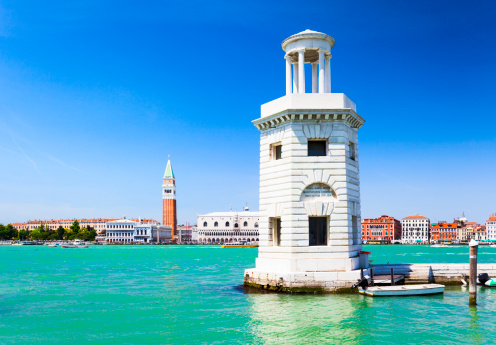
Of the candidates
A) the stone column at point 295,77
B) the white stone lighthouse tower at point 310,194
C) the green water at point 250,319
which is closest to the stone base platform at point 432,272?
the green water at point 250,319

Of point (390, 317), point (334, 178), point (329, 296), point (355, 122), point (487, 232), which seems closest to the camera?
point (390, 317)

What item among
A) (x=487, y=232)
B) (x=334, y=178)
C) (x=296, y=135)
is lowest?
(x=487, y=232)

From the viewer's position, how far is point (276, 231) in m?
20.5

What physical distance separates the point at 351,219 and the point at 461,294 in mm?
5075

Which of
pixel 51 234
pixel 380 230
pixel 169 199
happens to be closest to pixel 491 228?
pixel 380 230

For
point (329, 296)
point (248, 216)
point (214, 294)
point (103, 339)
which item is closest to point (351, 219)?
point (329, 296)

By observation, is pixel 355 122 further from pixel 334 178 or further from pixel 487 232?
pixel 487 232

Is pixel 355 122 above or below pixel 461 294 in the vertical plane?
above

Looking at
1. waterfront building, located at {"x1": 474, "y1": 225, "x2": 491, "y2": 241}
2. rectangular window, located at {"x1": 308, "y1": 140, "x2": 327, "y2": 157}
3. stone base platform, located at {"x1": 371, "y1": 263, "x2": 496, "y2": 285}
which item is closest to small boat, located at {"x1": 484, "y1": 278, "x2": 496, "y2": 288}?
stone base platform, located at {"x1": 371, "y1": 263, "x2": 496, "y2": 285}

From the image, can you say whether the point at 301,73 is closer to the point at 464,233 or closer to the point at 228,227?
the point at 228,227

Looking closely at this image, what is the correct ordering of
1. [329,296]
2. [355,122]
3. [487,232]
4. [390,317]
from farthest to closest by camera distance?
[487,232]
[355,122]
[329,296]
[390,317]

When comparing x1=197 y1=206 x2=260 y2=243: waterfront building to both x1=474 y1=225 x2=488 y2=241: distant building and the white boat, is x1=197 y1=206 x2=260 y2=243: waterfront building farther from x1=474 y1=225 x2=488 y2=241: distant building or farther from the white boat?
the white boat

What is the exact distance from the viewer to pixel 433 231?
193625mm

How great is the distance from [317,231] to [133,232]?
177756 mm
